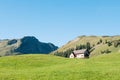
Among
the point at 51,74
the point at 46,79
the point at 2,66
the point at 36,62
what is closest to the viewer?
the point at 46,79

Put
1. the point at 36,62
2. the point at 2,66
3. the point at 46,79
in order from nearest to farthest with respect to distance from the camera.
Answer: the point at 46,79, the point at 2,66, the point at 36,62

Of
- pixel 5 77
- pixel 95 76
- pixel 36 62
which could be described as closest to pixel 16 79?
pixel 5 77

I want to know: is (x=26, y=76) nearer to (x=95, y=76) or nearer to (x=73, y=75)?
(x=73, y=75)

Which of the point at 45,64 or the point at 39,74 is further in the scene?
the point at 45,64

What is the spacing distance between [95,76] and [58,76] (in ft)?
17.9

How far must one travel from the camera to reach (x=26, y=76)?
152 feet

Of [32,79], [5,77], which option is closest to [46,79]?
[32,79]

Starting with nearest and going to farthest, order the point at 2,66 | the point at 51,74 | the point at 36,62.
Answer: the point at 51,74 < the point at 2,66 < the point at 36,62

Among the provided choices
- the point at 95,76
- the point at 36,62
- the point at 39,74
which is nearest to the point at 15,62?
the point at 36,62

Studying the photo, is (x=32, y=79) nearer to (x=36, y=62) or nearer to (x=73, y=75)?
(x=73, y=75)

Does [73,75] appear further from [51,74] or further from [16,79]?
[16,79]

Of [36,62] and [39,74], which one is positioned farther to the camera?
[36,62]

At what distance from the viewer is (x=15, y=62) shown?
71.6 metres

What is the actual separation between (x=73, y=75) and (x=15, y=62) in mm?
28257
